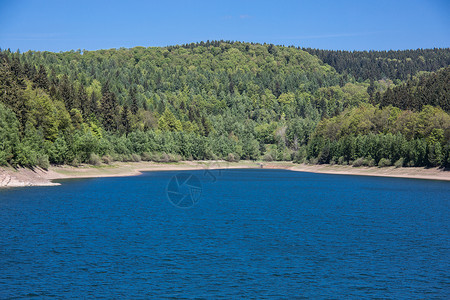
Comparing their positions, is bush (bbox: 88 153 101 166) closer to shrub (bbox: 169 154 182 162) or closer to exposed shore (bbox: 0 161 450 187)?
exposed shore (bbox: 0 161 450 187)

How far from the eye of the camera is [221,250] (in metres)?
42.4

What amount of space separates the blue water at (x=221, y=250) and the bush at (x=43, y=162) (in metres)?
32.1

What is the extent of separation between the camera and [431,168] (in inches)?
5212

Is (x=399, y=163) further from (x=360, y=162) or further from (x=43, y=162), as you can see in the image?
(x=43, y=162)

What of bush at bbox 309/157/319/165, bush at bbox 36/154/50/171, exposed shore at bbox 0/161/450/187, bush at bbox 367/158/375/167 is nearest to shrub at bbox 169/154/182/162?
exposed shore at bbox 0/161/450/187

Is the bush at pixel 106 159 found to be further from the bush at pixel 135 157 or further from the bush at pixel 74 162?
the bush at pixel 135 157

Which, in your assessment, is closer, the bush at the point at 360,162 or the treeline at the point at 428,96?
the bush at the point at 360,162

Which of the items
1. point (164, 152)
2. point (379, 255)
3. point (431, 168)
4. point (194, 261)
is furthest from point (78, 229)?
point (164, 152)

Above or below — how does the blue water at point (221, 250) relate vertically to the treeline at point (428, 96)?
below

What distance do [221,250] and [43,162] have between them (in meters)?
79.6

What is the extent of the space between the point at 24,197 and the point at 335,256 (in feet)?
181

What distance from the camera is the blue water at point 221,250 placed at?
3147cm

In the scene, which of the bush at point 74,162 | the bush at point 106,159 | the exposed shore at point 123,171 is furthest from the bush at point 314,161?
the bush at point 74,162

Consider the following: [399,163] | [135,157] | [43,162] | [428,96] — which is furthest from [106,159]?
[428,96]
